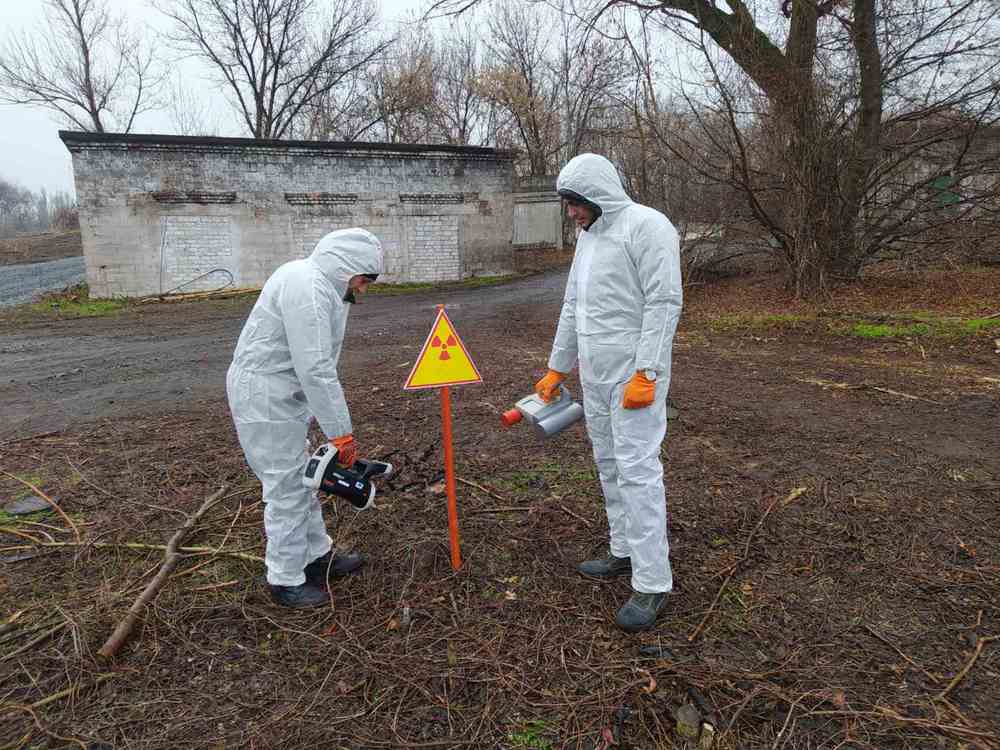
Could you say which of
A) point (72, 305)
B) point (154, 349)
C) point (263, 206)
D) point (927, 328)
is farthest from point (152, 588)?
point (263, 206)

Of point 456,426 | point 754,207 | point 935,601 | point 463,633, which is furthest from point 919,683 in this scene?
point 754,207

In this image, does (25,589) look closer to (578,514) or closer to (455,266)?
(578,514)

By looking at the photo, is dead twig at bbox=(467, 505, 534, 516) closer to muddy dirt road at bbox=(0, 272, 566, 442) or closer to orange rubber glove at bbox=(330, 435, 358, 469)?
orange rubber glove at bbox=(330, 435, 358, 469)

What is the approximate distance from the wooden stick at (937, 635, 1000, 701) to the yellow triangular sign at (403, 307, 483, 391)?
227cm

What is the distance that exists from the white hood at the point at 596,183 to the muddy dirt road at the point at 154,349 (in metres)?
4.64

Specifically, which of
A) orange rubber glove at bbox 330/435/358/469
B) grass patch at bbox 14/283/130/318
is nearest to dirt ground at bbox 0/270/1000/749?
orange rubber glove at bbox 330/435/358/469

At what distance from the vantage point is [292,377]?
2828mm

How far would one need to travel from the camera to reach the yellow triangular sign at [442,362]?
307cm

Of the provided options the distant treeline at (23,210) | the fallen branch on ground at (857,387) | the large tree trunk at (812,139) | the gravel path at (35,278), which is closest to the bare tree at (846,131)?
the large tree trunk at (812,139)

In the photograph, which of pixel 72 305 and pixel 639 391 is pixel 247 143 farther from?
pixel 639 391

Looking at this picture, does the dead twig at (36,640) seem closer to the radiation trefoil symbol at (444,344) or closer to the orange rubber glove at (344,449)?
the orange rubber glove at (344,449)

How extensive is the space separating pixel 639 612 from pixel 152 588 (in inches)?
93.4

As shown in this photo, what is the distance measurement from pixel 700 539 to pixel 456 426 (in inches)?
101

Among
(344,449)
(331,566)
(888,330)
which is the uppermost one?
(344,449)
